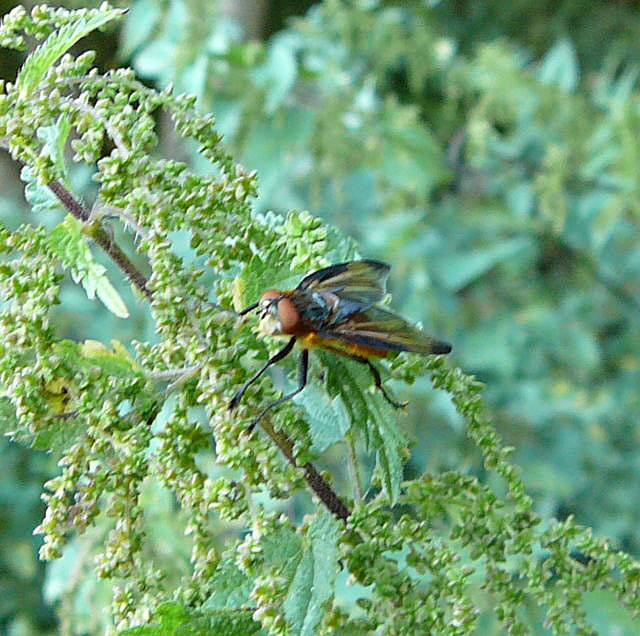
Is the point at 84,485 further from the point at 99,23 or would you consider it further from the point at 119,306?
the point at 99,23

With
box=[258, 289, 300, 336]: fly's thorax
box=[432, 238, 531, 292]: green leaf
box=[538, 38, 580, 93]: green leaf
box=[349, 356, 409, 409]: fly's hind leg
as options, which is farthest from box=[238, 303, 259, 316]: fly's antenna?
box=[538, 38, 580, 93]: green leaf

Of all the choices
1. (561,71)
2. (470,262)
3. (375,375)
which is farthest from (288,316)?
(561,71)

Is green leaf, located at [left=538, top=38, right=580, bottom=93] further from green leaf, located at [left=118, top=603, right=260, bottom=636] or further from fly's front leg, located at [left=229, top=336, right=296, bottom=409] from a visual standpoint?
green leaf, located at [left=118, top=603, right=260, bottom=636]

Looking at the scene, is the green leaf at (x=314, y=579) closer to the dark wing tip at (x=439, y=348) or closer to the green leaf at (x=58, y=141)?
the dark wing tip at (x=439, y=348)

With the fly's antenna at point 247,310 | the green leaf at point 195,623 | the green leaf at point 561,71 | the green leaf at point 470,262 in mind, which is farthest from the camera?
the green leaf at point 561,71

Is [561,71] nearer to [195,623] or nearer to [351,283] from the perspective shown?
[351,283]

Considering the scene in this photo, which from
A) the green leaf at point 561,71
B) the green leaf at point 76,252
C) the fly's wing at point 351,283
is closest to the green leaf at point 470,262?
the green leaf at point 561,71

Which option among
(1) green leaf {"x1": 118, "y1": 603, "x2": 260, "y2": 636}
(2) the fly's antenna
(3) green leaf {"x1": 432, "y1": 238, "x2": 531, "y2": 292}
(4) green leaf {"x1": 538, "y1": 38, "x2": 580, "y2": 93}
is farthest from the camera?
(4) green leaf {"x1": 538, "y1": 38, "x2": 580, "y2": 93}
